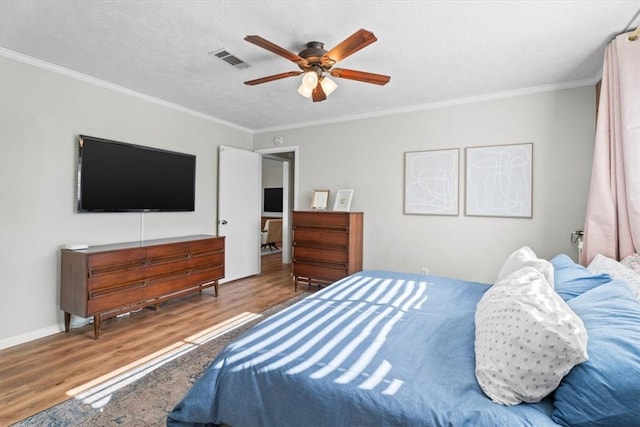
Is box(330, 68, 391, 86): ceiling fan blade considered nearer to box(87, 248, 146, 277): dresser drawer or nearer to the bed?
the bed

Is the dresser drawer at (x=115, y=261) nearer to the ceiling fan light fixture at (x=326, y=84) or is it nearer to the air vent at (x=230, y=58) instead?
the air vent at (x=230, y=58)

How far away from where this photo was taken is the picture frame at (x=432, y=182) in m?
3.69

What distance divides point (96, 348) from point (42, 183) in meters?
1.57

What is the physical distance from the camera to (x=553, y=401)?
1037 millimetres

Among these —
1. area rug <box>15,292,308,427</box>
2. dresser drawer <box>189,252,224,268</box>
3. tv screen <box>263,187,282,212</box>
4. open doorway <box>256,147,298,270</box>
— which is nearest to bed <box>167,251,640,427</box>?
area rug <box>15,292,308,427</box>

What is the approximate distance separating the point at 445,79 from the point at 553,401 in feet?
9.52

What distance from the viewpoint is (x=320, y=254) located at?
4105mm

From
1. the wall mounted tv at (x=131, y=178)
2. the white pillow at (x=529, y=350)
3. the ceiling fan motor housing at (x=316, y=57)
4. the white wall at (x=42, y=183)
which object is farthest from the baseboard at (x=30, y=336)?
the white pillow at (x=529, y=350)

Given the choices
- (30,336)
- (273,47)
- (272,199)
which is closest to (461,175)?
(273,47)

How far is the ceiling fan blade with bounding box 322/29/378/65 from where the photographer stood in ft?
6.09

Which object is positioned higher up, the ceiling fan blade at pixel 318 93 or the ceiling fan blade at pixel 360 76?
the ceiling fan blade at pixel 360 76

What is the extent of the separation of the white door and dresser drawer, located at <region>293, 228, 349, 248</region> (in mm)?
1108

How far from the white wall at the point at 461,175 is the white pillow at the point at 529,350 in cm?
251

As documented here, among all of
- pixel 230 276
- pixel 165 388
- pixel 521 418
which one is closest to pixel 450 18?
pixel 521 418
